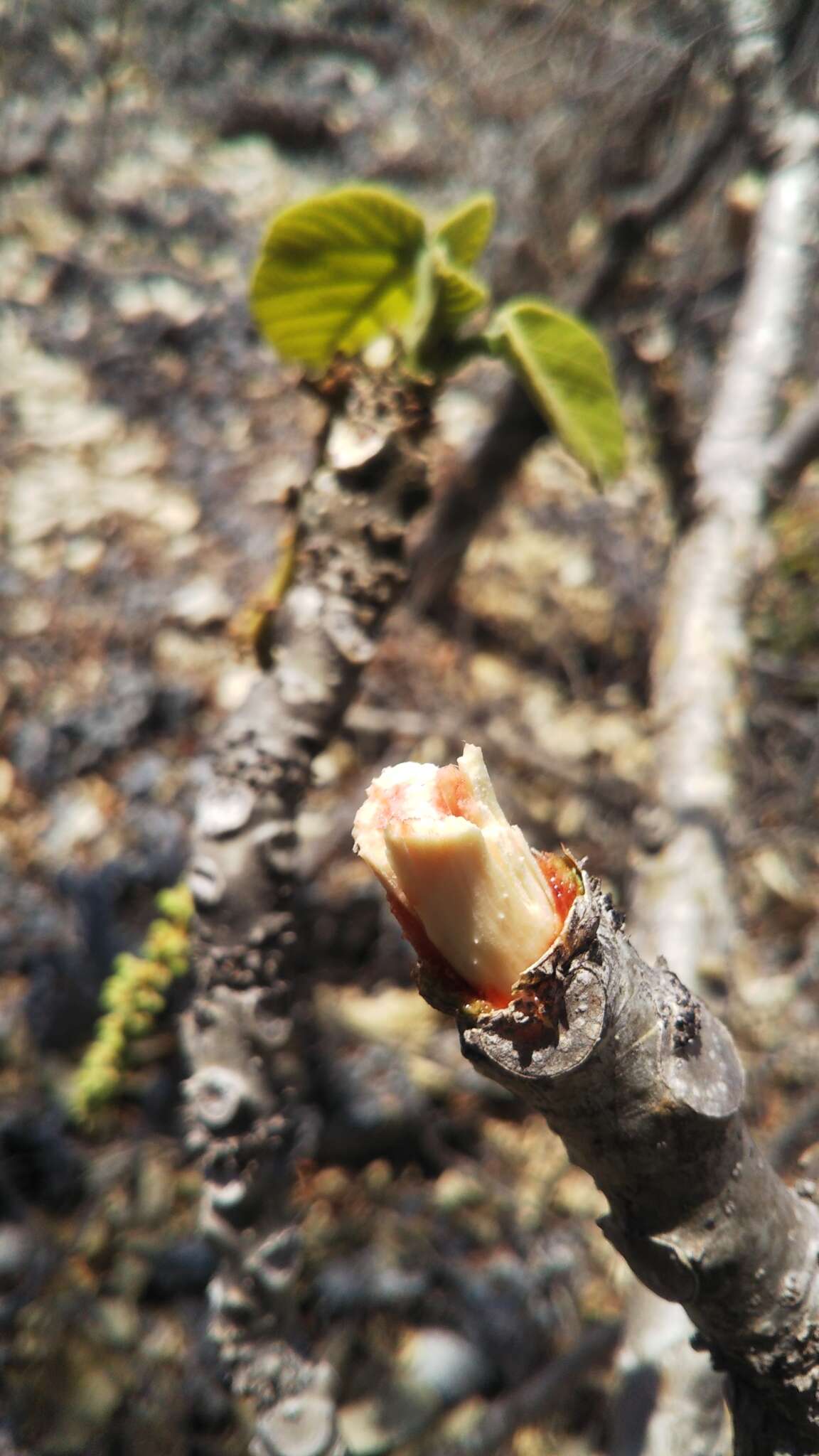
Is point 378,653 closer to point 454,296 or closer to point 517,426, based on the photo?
point 517,426

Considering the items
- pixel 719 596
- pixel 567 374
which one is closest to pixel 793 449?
pixel 719 596

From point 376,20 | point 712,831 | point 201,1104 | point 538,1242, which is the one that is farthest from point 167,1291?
point 376,20

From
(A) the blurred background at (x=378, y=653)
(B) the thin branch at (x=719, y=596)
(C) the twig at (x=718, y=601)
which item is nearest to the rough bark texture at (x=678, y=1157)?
(A) the blurred background at (x=378, y=653)

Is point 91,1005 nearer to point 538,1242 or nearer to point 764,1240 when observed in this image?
point 538,1242

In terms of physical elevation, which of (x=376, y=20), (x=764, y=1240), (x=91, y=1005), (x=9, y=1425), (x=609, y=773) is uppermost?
(x=376, y=20)

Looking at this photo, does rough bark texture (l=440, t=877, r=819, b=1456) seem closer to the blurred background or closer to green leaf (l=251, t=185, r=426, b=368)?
the blurred background

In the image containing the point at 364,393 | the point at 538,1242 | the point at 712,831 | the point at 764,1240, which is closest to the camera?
the point at 764,1240
